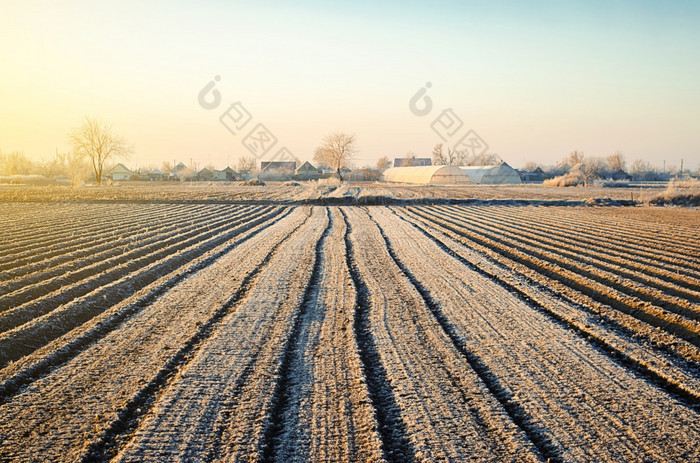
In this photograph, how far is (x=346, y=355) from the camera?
222 inches

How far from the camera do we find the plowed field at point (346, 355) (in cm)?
388

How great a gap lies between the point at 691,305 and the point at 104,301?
8849mm

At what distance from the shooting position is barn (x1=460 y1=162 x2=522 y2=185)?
6419cm

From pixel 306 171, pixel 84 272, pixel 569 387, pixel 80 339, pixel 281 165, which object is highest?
pixel 281 165

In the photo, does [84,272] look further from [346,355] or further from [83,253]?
[346,355]

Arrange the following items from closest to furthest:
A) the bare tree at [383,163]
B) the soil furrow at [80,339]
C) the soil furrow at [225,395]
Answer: the soil furrow at [225,395]
the soil furrow at [80,339]
the bare tree at [383,163]

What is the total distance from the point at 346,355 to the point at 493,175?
2465 inches

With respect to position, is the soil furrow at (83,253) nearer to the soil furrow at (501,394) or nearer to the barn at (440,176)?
the soil furrow at (501,394)

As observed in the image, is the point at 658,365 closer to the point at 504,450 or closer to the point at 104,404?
the point at 504,450

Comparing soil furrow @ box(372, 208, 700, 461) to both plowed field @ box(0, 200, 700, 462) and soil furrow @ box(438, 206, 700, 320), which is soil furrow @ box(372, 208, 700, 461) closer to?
plowed field @ box(0, 200, 700, 462)

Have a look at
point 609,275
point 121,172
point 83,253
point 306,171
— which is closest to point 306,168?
point 306,171

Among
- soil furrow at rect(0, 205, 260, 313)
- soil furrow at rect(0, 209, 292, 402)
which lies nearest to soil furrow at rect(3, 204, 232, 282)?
soil furrow at rect(0, 205, 260, 313)

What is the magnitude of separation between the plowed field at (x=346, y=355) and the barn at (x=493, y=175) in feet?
175

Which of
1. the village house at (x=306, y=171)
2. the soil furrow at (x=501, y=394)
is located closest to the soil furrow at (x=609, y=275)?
the soil furrow at (x=501, y=394)
